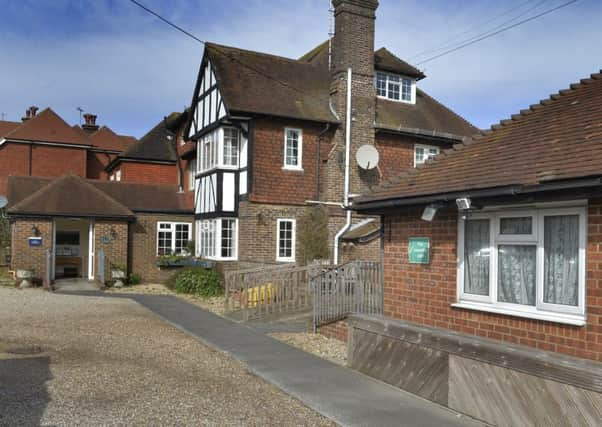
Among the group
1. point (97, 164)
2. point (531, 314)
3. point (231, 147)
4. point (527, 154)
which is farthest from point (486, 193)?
point (97, 164)

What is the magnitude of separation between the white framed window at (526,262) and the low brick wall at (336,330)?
3601 mm

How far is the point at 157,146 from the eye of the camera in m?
28.7

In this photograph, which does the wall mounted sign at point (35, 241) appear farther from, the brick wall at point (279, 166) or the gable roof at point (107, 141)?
the gable roof at point (107, 141)

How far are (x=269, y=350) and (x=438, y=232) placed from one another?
12.2 ft

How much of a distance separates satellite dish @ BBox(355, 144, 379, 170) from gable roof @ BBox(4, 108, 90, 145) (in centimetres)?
1882

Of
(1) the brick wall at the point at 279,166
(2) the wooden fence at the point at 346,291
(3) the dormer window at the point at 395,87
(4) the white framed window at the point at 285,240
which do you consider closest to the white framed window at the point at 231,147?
(1) the brick wall at the point at 279,166

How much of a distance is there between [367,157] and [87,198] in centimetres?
1041

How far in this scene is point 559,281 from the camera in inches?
289

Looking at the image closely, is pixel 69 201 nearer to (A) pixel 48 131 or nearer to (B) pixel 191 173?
(B) pixel 191 173

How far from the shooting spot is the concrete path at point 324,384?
6.95 metres

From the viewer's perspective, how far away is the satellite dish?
19828 mm

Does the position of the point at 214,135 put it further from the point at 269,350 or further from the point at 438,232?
the point at 438,232

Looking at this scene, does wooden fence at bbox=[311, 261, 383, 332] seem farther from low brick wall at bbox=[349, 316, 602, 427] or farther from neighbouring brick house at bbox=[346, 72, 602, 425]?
low brick wall at bbox=[349, 316, 602, 427]

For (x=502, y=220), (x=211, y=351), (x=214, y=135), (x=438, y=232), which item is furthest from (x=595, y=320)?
(x=214, y=135)
